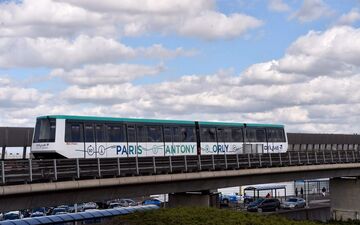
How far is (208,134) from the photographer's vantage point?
152ft

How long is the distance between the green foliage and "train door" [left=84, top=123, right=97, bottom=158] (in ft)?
35.4

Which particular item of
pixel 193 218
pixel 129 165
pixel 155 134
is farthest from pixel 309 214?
pixel 193 218

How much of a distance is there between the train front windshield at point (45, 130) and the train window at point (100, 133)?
3228 mm

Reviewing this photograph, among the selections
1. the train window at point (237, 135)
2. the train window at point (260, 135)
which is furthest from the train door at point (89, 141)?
the train window at point (260, 135)

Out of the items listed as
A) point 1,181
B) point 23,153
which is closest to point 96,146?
point 1,181

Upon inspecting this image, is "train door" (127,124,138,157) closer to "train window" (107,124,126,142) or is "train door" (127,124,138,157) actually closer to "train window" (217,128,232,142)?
"train window" (107,124,126,142)

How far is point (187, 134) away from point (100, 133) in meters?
9.36

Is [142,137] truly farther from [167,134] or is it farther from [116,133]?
[167,134]

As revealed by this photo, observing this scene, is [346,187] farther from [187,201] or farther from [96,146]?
[96,146]

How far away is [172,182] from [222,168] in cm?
516

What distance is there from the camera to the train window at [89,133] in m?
35.9

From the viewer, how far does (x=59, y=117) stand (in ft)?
113

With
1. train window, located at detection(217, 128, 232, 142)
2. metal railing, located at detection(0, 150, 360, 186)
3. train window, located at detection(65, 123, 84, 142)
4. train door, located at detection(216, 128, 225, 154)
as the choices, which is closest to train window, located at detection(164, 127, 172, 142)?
metal railing, located at detection(0, 150, 360, 186)

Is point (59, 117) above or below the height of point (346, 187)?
above
